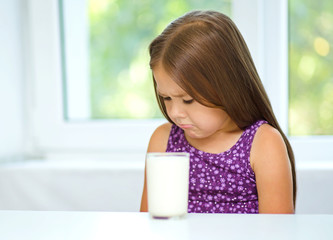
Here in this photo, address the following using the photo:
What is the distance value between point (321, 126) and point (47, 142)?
3.14 feet

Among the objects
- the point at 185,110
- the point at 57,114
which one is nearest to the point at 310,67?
the point at 185,110

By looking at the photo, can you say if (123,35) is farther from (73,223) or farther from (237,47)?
(73,223)

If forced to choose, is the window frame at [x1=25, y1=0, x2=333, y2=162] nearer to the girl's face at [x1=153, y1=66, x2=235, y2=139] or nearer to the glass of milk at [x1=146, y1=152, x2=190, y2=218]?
the girl's face at [x1=153, y1=66, x2=235, y2=139]

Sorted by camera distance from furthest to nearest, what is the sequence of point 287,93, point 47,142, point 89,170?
1. point 47,142
2. point 287,93
3. point 89,170

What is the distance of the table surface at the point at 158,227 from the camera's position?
22.6 inches

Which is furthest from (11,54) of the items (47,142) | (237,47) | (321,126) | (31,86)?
(321,126)

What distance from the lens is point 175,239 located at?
1.81 feet

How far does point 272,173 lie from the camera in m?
1.00

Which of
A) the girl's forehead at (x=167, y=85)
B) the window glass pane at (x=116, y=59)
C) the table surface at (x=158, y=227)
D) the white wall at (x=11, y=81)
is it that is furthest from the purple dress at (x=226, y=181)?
the white wall at (x=11, y=81)

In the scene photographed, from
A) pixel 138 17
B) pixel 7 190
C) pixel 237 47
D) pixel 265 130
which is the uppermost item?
pixel 138 17

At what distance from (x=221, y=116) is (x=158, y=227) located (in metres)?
0.45

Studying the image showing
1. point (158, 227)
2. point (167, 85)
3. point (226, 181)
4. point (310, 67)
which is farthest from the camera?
point (310, 67)

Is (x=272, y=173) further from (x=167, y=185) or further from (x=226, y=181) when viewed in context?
(x=167, y=185)

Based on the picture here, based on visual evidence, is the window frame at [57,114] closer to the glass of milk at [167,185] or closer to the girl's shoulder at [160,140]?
the girl's shoulder at [160,140]
